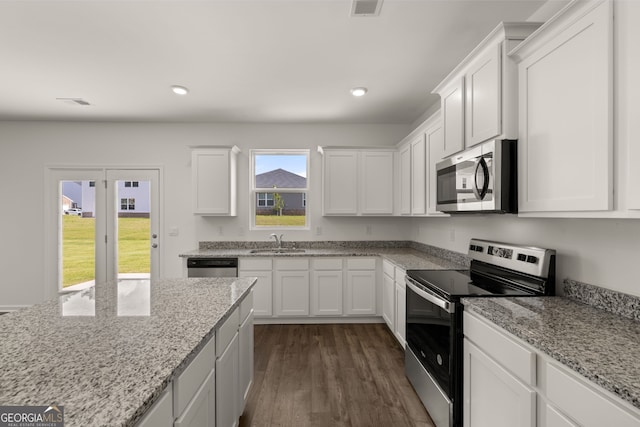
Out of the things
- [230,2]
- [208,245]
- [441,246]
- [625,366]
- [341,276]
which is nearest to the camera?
[625,366]

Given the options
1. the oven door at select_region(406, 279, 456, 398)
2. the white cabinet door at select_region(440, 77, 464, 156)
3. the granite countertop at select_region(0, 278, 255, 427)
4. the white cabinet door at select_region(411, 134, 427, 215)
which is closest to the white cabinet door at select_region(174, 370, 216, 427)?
the granite countertop at select_region(0, 278, 255, 427)

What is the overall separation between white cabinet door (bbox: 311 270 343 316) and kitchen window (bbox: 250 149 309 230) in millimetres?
912

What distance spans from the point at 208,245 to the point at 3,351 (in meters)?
3.35

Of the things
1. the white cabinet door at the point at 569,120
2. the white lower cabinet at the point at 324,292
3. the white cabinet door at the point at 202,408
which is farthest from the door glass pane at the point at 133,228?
the white cabinet door at the point at 569,120

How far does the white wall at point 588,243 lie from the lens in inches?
57.3

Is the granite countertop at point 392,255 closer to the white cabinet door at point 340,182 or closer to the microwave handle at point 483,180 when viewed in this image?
the white cabinet door at point 340,182

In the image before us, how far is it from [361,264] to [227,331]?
2.46 m

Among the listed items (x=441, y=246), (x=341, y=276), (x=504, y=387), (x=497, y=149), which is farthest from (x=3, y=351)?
(x=441, y=246)

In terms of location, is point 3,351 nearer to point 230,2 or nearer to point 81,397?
point 81,397

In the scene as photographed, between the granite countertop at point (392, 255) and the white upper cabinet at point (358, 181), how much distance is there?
0.55 meters

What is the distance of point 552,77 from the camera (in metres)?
1.48

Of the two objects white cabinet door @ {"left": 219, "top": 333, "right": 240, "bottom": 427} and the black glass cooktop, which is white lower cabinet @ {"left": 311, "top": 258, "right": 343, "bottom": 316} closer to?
the black glass cooktop

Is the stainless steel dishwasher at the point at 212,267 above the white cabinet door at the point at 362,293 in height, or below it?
above

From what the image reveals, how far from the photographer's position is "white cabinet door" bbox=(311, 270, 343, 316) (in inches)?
152
